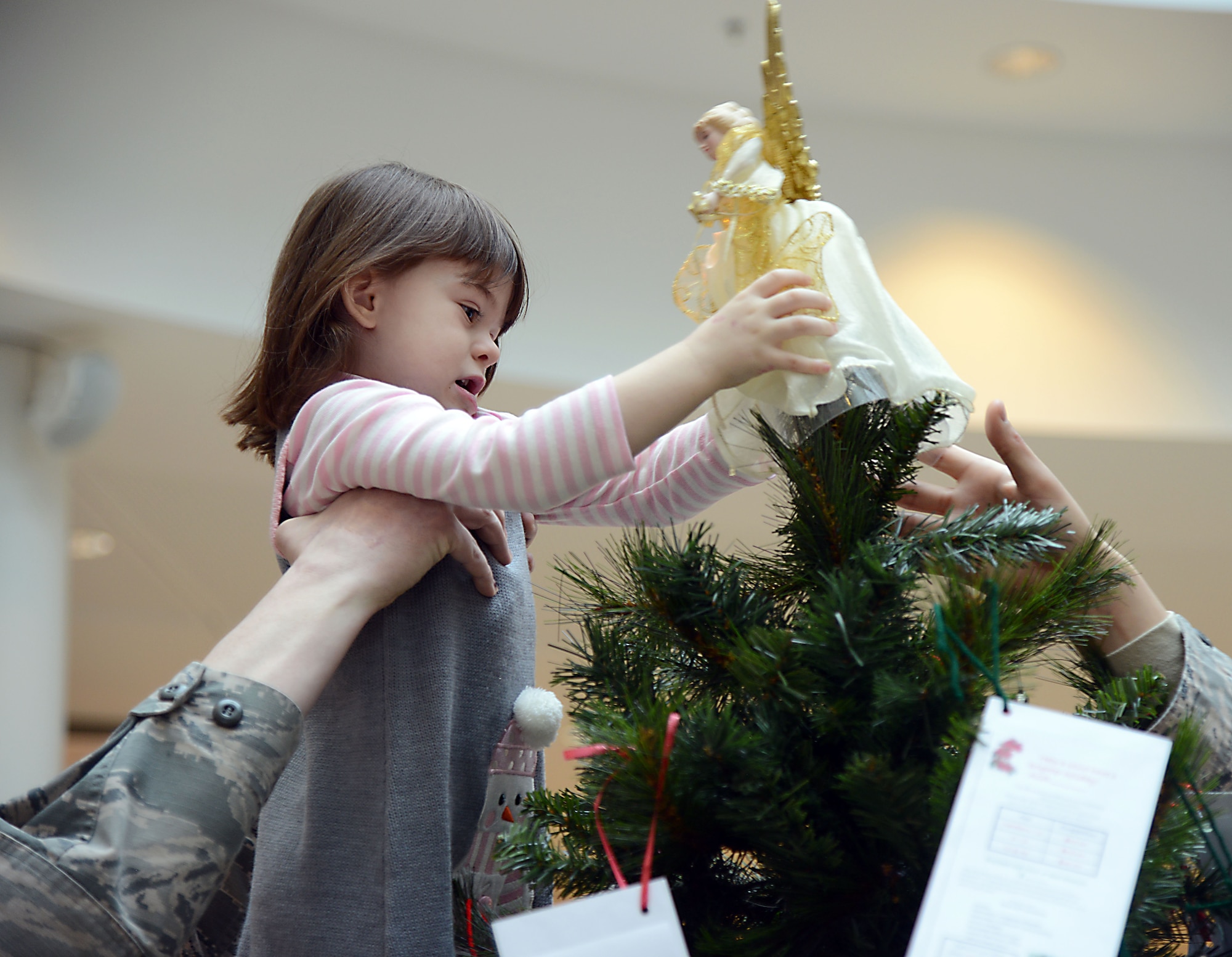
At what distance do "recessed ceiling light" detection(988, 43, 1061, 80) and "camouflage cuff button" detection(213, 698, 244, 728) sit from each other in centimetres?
290

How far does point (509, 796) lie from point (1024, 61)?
9.31 feet

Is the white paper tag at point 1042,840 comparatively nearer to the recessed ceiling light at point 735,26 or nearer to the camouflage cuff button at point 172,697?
the camouflage cuff button at point 172,697

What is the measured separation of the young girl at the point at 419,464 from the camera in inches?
22.8

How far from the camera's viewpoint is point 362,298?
79cm

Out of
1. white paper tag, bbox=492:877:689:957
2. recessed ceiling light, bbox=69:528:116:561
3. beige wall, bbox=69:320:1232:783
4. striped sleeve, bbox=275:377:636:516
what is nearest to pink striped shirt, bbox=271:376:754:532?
striped sleeve, bbox=275:377:636:516

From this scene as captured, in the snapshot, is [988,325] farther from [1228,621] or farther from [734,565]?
[734,565]

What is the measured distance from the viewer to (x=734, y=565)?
0.57 metres

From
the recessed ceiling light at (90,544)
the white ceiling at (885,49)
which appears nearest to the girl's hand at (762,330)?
the white ceiling at (885,49)

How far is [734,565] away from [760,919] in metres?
0.17

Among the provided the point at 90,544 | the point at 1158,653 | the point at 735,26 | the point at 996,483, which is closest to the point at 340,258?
the point at 996,483

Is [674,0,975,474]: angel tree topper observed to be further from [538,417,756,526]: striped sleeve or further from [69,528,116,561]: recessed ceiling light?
[69,528,116,561]: recessed ceiling light

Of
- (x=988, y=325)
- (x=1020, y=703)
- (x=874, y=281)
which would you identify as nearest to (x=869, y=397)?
(x=874, y=281)

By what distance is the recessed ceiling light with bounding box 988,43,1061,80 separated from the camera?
2.84 meters

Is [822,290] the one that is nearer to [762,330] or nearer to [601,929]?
[762,330]
